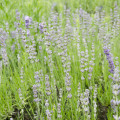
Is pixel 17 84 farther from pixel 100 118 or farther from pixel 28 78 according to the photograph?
pixel 100 118

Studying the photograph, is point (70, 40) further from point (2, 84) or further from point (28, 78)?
point (2, 84)

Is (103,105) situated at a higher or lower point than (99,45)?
lower

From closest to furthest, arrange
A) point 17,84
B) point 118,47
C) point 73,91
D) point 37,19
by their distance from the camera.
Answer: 1. point 73,91
2. point 17,84
3. point 118,47
4. point 37,19

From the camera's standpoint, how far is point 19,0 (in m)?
3.14

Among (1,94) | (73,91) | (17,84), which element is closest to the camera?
(73,91)

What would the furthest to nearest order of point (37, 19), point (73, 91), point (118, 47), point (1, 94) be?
point (37, 19) → point (118, 47) → point (1, 94) → point (73, 91)

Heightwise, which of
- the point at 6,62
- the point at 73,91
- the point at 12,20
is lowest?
the point at 73,91

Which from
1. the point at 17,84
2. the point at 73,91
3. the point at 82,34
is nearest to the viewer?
the point at 73,91

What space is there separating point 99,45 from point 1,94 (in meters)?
1.90

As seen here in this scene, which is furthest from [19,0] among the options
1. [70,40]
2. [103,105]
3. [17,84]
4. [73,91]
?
[103,105]

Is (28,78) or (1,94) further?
(28,78)

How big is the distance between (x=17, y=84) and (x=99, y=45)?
166 centimetres

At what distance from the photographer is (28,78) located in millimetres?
2289

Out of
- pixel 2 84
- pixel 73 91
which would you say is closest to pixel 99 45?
pixel 73 91
